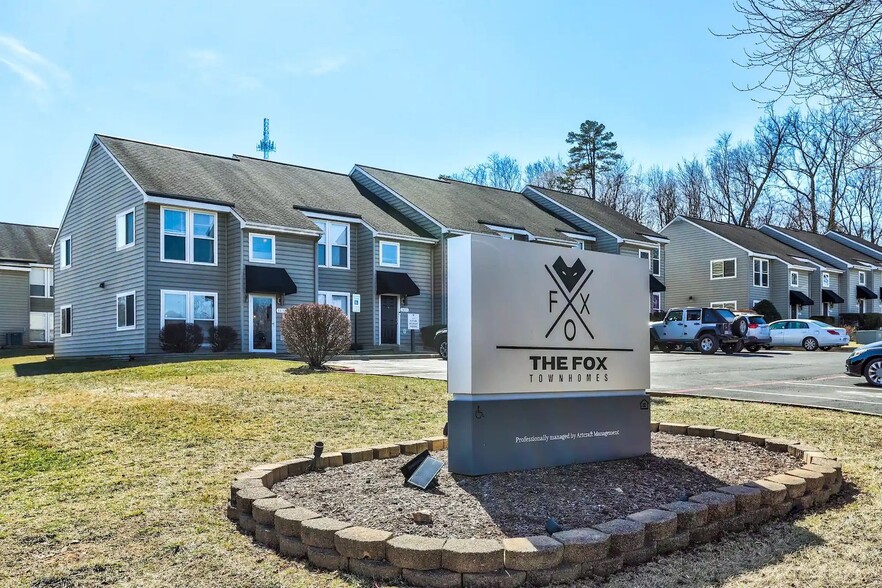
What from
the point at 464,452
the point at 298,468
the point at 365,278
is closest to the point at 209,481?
the point at 298,468

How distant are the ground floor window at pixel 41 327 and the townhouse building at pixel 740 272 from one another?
36.4 meters

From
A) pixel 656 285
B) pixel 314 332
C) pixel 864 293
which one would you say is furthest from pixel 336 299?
pixel 864 293

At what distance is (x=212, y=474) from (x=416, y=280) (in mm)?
22672

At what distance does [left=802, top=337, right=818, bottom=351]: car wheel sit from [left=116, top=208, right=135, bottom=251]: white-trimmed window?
88.9 feet

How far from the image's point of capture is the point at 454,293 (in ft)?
18.7

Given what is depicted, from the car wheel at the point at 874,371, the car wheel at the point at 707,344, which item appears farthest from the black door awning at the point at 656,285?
the car wheel at the point at 874,371

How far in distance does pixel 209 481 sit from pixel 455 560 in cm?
294

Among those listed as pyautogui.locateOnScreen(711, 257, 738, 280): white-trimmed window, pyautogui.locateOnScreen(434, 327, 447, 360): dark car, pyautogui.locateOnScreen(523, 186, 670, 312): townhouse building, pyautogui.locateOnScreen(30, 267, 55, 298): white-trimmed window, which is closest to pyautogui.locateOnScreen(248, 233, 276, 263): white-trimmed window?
pyautogui.locateOnScreen(434, 327, 447, 360): dark car

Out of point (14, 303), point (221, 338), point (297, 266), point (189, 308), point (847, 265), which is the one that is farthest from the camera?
point (847, 265)

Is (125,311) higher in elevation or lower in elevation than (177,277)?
lower

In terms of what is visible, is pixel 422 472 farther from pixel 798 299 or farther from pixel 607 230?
pixel 798 299

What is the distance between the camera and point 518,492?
5.12 metres

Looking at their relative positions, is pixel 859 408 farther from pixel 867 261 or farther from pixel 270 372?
pixel 867 261

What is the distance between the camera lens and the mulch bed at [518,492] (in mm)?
4508
